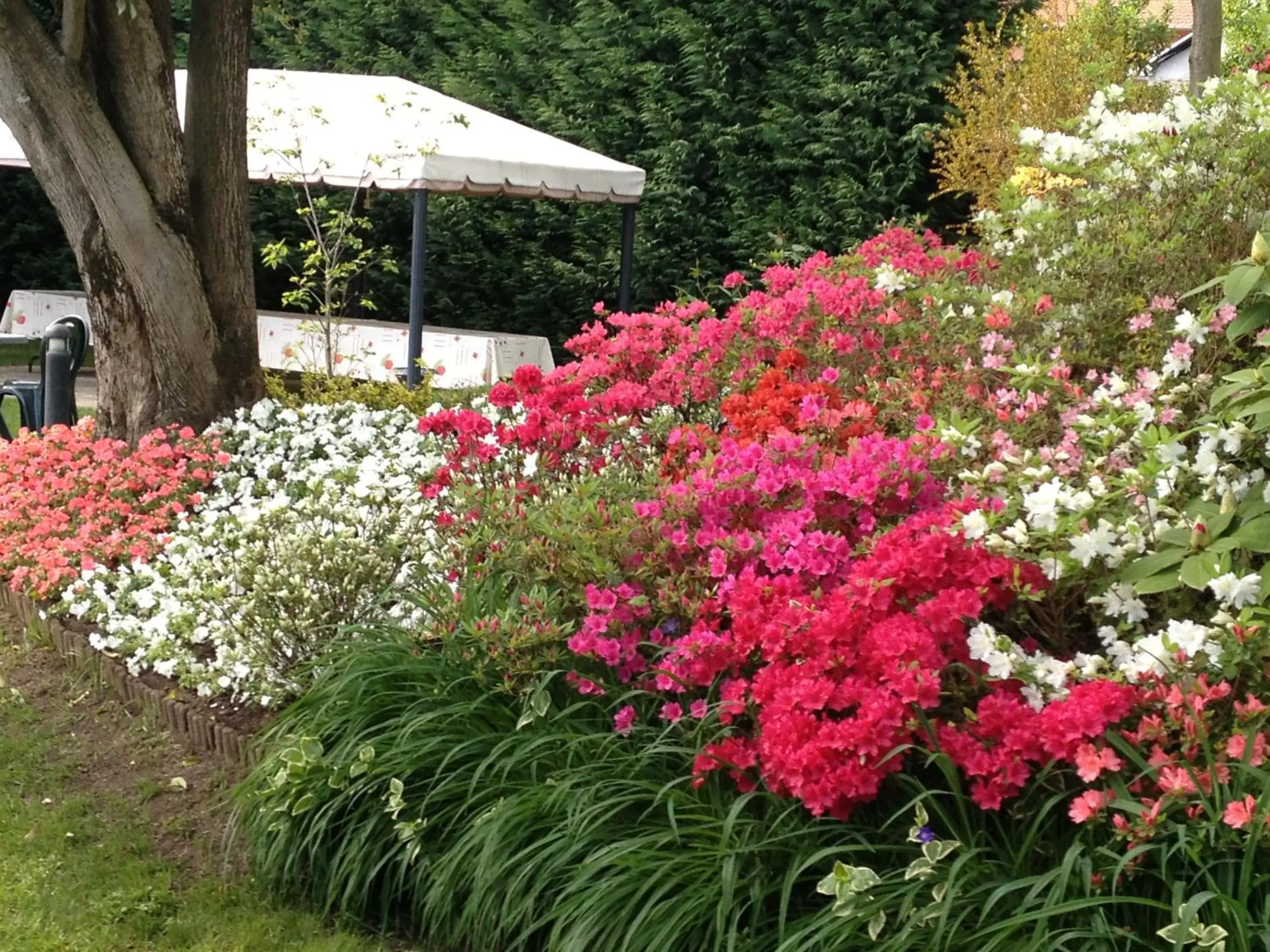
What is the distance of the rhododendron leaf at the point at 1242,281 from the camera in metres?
2.67

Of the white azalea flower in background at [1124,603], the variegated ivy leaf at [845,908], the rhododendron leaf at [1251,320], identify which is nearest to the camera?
the variegated ivy leaf at [845,908]

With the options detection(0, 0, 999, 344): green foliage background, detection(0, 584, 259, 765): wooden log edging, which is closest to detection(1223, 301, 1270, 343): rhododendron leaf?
detection(0, 584, 259, 765): wooden log edging

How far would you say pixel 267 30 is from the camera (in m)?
16.6

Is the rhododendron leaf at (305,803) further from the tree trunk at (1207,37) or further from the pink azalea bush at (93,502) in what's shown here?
the tree trunk at (1207,37)

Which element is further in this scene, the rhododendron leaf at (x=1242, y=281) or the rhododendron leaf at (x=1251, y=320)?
the rhododendron leaf at (x=1251, y=320)

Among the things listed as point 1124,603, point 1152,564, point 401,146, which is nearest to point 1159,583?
point 1152,564

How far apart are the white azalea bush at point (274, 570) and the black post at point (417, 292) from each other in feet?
15.8

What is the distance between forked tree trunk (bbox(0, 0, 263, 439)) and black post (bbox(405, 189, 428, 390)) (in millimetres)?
4055

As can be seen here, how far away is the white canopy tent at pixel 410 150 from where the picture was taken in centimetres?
1030

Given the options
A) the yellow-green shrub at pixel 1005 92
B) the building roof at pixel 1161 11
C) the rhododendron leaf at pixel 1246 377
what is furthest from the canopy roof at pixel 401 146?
the rhododendron leaf at pixel 1246 377

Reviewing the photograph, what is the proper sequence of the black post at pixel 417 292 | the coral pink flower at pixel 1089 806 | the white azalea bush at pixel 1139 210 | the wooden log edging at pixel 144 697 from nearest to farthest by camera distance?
the coral pink flower at pixel 1089 806, the white azalea bush at pixel 1139 210, the wooden log edging at pixel 144 697, the black post at pixel 417 292

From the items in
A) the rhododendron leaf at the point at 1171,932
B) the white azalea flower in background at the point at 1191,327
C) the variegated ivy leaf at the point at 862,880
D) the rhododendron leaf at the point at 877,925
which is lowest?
the rhododendron leaf at the point at 877,925

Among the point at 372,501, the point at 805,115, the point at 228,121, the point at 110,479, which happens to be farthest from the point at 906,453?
the point at 805,115

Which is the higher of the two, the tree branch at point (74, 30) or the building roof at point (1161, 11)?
the building roof at point (1161, 11)
